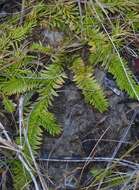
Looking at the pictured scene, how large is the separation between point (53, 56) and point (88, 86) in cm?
26

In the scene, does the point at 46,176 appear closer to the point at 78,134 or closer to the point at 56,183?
the point at 56,183

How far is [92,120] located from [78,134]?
103 millimetres

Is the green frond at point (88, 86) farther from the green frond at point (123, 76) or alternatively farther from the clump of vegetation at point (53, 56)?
the green frond at point (123, 76)

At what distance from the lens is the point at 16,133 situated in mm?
2078

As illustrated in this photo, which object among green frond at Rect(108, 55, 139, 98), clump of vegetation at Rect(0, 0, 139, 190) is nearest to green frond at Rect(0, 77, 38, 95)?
clump of vegetation at Rect(0, 0, 139, 190)

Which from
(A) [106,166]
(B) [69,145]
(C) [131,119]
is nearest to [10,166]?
(B) [69,145]

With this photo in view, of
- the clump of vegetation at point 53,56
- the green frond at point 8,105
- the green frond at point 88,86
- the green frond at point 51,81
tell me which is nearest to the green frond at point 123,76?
the clump of vegetation at point 53,56

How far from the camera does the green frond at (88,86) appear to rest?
209cm

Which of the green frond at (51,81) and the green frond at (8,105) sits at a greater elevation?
the green frond at (51,81)

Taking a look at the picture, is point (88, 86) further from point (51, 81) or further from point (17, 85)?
point (17, 85)

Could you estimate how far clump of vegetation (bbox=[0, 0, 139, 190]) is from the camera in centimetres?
206

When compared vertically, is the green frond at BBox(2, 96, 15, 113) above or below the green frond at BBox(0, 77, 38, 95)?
below

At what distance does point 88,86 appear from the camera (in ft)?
6.95

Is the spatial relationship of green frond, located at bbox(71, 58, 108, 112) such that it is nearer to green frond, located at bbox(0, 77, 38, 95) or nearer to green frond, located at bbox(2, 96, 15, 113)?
green frond, located at bbox(0, 77, 38, 95)
